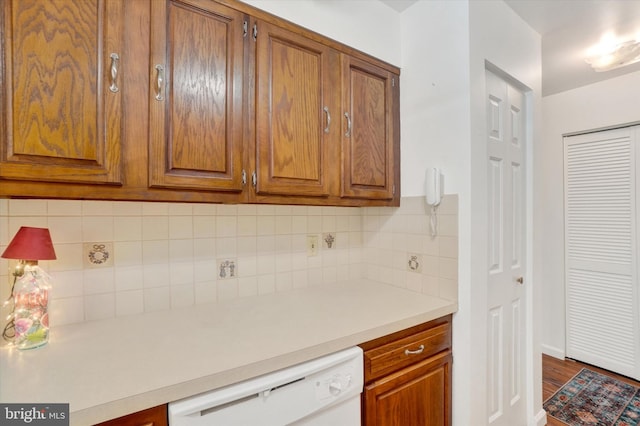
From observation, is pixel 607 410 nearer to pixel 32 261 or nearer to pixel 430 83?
pixel 430 83

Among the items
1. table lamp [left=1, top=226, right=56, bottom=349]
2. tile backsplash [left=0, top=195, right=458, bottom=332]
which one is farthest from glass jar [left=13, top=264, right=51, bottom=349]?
tile backsplash [left=0, top=195, right=458, bottom=332]

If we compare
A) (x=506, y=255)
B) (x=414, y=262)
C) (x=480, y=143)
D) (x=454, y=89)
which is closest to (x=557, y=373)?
Answer: (x=506, y=255)

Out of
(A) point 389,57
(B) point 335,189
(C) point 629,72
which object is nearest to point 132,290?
(B) point 335,189

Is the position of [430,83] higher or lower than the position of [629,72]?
lower

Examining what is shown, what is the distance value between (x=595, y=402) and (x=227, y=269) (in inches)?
105

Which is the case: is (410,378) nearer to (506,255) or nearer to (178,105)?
(506,255)

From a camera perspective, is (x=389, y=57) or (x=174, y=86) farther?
(x=389, y=57)

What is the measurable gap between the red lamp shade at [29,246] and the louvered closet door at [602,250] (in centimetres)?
356

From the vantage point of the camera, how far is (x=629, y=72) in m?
2.33

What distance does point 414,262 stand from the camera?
64.1 inches

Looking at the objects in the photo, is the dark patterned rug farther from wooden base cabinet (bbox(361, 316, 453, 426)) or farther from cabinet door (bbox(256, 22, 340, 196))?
cabinet door (bbox(256, 22, 340, 196))

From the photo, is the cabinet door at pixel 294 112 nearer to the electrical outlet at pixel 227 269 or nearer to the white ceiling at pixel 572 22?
the electrical outlet at pixel 227 269

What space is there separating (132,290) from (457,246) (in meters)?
1.45

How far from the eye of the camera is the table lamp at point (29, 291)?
36.9 inches
